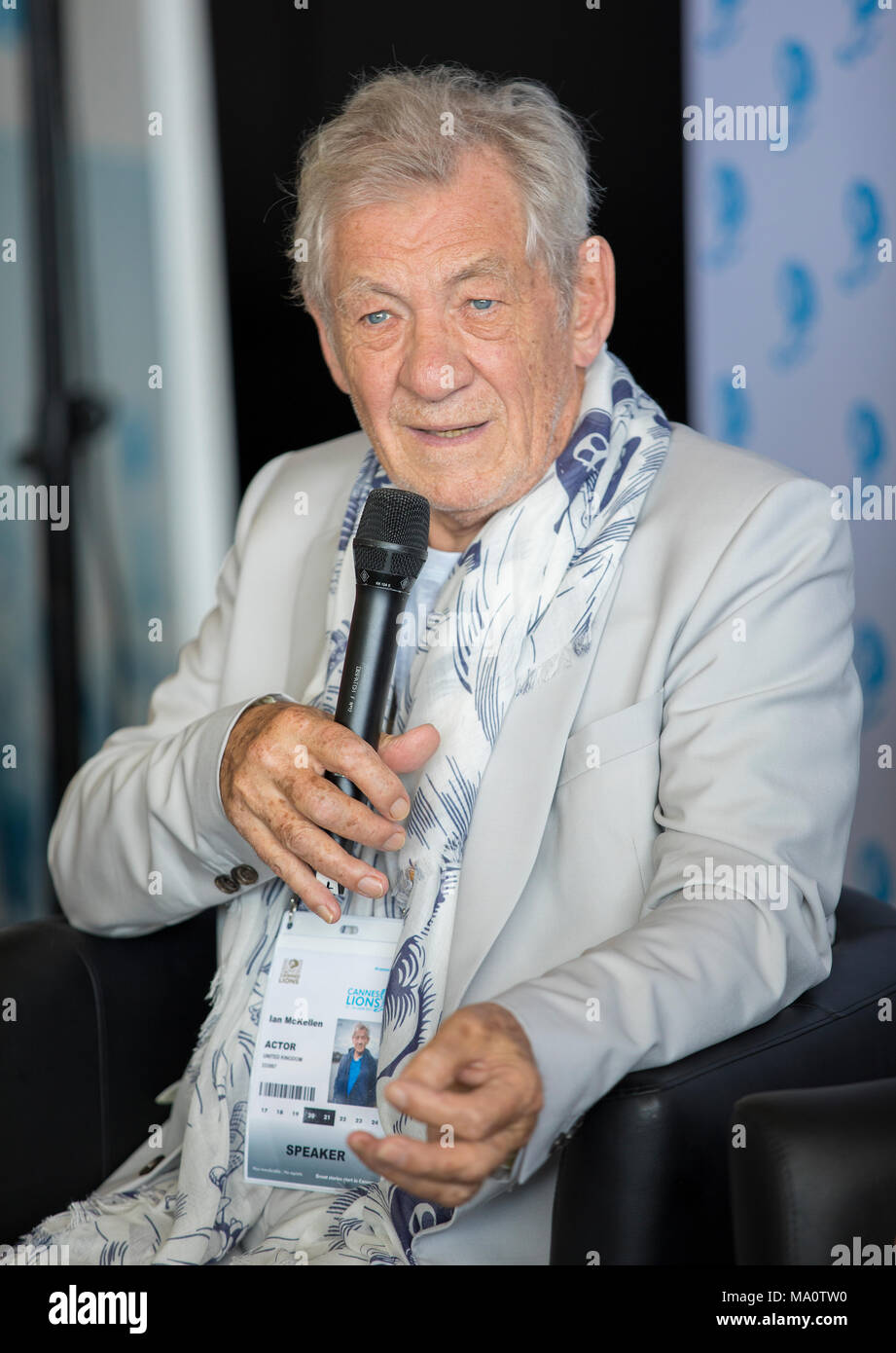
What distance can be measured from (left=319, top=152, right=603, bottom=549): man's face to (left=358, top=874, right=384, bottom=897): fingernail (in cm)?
50

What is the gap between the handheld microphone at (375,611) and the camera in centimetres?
134

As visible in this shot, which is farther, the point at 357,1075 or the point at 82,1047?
the point at 82,1047

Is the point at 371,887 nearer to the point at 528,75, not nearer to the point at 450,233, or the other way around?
the point at 450,233

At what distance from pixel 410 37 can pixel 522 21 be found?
0.72 ft

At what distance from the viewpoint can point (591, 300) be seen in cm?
171

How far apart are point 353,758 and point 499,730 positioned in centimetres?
25

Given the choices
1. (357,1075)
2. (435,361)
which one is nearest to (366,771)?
(357,1075)

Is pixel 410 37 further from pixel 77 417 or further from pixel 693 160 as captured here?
pixel 77 417

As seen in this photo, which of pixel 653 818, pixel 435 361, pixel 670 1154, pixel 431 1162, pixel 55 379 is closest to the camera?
pixel 431 1162

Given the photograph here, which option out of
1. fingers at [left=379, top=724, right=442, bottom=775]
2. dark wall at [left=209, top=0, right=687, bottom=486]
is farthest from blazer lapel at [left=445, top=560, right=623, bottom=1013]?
dark wall at [left=209, top=0, right=687, bottom=486]

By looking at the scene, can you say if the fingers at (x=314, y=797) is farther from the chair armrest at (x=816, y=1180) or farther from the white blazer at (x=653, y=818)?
the chair armrest at (x=816, y=1180)

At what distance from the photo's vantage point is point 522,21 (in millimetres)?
2449

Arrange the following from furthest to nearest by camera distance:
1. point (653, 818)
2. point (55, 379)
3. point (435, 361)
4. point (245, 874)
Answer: point (55, 379) < point (245, 874) < point (435, 361) < point (653, 818)
